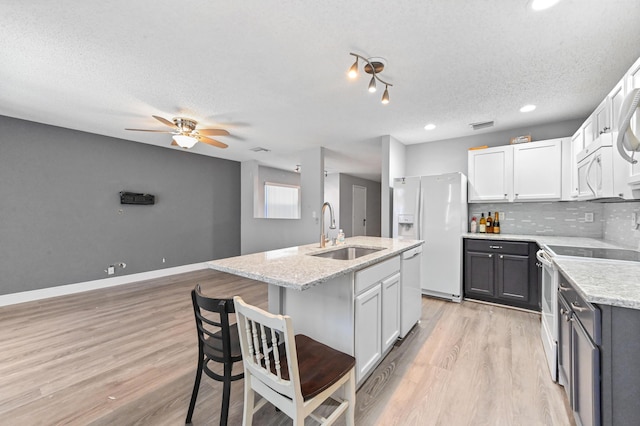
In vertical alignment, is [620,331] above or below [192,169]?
below

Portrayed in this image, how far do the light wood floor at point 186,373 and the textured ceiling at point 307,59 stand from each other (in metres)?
2.42

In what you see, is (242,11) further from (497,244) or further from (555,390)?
(497,244)

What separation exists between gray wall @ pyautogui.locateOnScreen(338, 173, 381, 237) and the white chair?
20.9ft

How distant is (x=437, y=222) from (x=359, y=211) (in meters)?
4.90

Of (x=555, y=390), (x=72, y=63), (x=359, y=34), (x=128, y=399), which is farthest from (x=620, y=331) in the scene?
(x=72, y=63)

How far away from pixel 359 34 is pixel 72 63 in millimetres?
2351

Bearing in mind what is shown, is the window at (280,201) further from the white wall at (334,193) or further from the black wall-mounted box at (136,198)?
the black wall-mounted box at (136,198)

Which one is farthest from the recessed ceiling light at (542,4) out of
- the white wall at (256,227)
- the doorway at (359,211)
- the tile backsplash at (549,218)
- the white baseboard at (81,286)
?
the doorway at (359,211)

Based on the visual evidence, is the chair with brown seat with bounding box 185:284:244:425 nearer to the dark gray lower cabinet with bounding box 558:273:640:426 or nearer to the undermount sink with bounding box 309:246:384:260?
the undermount sink with bounding box 309:246:384:260

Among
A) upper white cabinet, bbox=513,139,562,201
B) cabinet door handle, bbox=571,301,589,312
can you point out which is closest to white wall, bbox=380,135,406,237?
upper white cabinet, bbox=513,139,562,201

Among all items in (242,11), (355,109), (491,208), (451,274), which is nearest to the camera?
(242,11)

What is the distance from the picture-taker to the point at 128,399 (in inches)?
66.4

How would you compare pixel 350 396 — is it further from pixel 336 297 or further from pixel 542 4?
pixel 542 4

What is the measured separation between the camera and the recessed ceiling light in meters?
1.47
